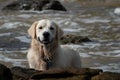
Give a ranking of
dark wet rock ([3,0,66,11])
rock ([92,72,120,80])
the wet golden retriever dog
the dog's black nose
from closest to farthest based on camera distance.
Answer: rock ([92,72,120,80]) < the dog's black nose < the wet golden retriever dog < dark wet rock ([3,0,66,11])

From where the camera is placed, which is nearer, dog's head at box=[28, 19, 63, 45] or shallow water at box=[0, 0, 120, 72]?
dog's head at box=[28, 19, 63, 45]

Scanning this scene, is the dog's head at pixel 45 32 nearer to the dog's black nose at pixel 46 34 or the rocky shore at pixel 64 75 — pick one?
the dog's black nose at pixel 46 34

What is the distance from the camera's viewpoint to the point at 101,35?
61.0 feet

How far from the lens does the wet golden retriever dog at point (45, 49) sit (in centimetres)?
880

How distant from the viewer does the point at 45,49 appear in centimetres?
891

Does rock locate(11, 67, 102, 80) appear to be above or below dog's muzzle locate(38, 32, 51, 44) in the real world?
below

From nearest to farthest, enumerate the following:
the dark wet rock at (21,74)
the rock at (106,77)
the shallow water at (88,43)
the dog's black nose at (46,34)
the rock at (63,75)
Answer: the rock at (106,77) < the rock at (63,75) < the dark wet rock at (21,74) < the dog's black nose at (46,34) < the shallow water at (88,43)

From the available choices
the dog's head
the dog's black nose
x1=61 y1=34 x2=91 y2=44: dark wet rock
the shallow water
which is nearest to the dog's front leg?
the dog's head

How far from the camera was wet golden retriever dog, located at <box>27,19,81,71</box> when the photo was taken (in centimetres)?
880

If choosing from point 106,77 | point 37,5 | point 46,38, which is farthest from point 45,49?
point 37,5

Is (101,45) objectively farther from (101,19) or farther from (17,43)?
(101,19)

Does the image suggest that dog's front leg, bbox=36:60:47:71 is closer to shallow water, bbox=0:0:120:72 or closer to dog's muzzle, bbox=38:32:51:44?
dog's muzzle, bbox=38:32:51:44

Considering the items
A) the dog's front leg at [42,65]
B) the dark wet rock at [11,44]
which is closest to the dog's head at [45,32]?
the dog's front leg at [42,65]

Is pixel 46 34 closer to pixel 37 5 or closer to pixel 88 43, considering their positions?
pixel 88 43
